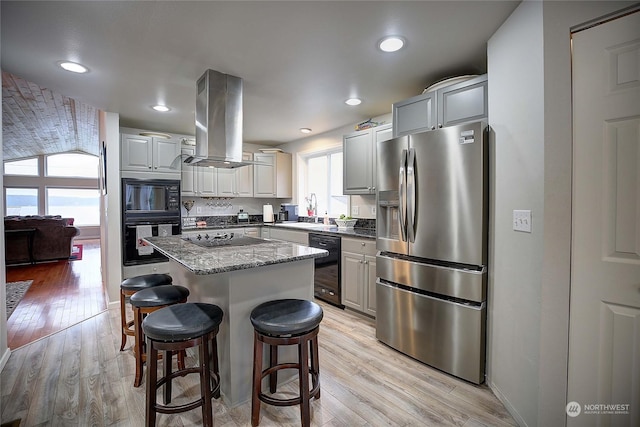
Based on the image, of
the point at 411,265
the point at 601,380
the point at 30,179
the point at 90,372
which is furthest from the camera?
the point at 30,179

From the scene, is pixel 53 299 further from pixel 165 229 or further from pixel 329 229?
pixel 329 229

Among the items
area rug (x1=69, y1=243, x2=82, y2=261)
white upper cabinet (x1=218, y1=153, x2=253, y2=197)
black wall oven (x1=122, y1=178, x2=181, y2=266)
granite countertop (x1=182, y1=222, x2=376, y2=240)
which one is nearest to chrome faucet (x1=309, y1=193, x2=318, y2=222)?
granite countertop (x1=182, y1=222, x2=376, y2=240)

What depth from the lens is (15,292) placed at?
4074 millimetres

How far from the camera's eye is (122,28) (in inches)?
75.4

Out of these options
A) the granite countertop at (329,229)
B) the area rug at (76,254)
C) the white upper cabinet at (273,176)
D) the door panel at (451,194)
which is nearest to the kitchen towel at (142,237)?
the granite countertop at (329,229)

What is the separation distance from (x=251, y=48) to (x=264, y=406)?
8.19ft

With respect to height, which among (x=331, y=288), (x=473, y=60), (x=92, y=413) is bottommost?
(x=92, y=413)

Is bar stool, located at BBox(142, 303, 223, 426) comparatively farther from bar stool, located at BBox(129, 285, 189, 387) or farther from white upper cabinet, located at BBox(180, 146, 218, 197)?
white upper cabinet, located at BBox(180, 146, 218, 197)

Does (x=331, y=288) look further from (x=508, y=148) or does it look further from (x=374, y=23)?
(x=374, y=23)

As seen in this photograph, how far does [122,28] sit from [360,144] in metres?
2.45

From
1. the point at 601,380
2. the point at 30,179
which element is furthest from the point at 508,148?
the point at 30,179

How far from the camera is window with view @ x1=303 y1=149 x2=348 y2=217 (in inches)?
182

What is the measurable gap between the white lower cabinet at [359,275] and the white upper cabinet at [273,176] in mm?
2322

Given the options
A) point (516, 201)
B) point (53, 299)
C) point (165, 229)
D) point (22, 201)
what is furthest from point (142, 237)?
point (22, 201)
